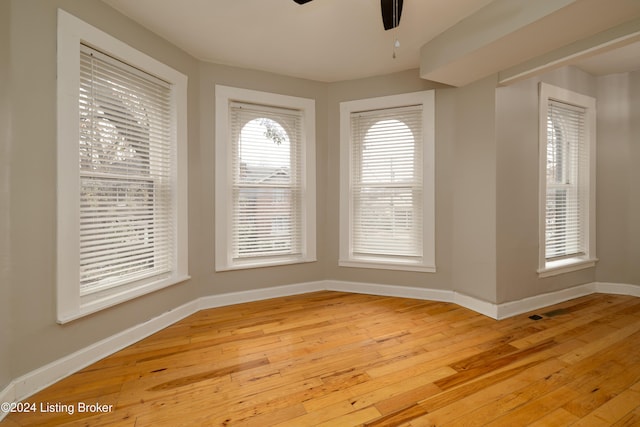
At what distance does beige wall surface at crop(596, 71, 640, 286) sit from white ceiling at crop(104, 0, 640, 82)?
34 centimetres

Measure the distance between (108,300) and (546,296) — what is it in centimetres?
405

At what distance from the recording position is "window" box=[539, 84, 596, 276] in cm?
315

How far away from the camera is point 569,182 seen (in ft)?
10.9

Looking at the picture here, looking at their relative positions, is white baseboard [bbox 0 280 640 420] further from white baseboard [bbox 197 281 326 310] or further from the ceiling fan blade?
the ceiling fan blade

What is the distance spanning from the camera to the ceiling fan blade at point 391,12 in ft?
6.44

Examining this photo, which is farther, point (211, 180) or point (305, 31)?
point (211, 180)

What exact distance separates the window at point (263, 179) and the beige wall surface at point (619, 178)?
11.5 feet

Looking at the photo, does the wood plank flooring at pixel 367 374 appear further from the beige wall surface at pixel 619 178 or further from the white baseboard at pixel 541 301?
the beige wall surface at pixel 619 178

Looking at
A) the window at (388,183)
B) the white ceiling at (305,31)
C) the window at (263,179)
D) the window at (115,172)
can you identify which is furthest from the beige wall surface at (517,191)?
the window at (115,172)

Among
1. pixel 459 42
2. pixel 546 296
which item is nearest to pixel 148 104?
pixel 459 42

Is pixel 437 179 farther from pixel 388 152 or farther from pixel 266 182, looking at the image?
pixel 266 182

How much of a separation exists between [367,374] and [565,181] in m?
3.27

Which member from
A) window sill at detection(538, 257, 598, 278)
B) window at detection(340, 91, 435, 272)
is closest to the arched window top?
window at detection(340, 91, 435, 272)

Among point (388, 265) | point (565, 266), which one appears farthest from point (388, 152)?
point (565, 266)
